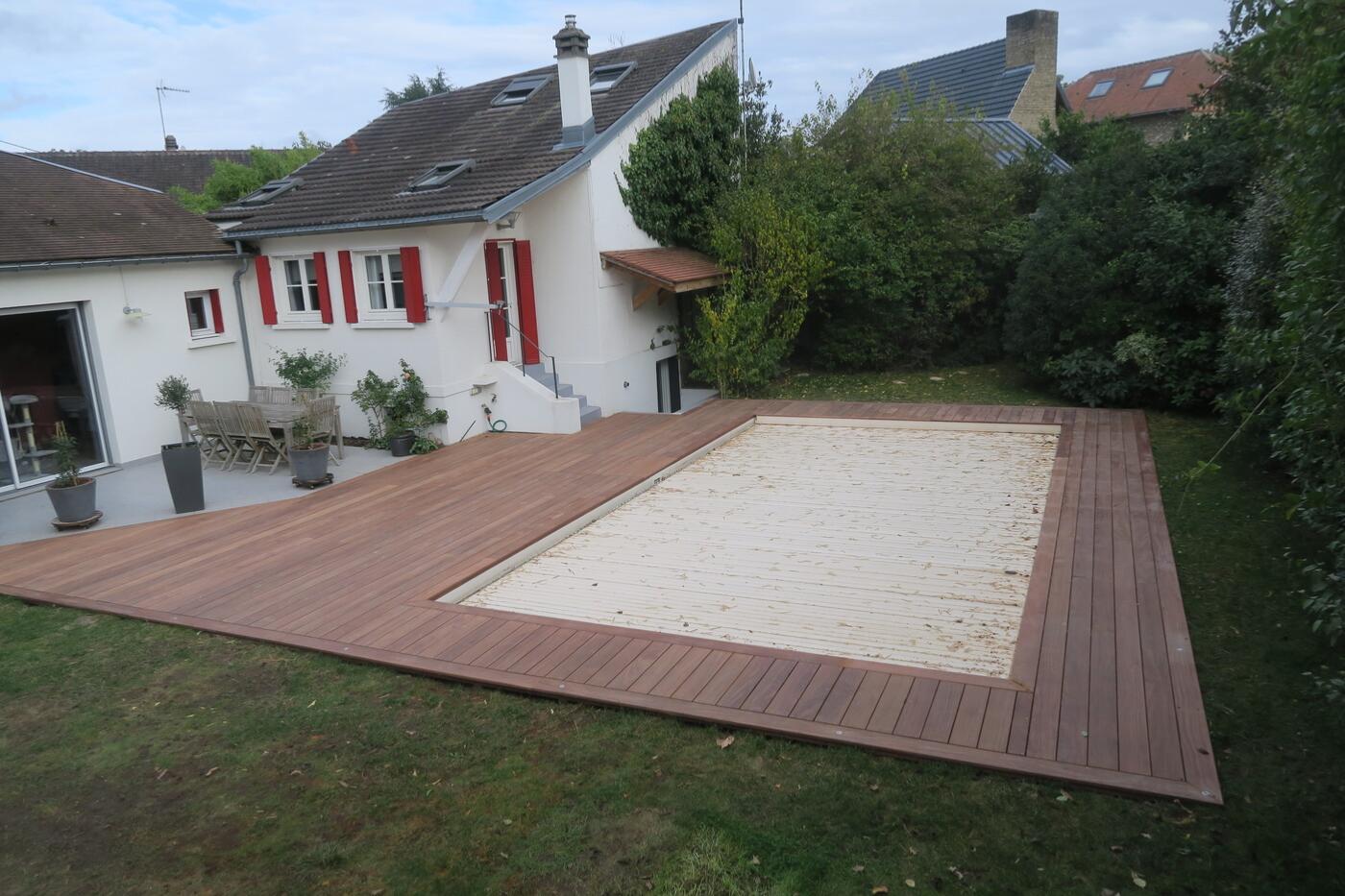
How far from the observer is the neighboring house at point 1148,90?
1246 inches

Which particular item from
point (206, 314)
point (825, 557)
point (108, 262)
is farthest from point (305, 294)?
point (825, 557)

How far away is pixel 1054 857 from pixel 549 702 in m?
2.57

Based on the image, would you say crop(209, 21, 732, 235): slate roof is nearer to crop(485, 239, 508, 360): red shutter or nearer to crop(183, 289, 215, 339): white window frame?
crop(183, 289, 215, 339): white window frame

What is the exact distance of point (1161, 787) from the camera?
374cm

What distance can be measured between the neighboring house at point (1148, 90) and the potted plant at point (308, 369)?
2861 centimetres

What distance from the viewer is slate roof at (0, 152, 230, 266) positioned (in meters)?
9.94

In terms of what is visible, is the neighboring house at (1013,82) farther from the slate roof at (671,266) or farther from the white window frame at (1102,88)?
the white window frame at (1102,88)

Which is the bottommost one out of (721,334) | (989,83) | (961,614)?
(961,614)

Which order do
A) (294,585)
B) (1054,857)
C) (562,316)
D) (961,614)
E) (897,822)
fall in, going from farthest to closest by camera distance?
(562,316) → (294,585) → (961,614) → (897,822) → (1054,857)

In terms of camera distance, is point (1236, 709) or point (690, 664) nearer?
point (1236, 709)

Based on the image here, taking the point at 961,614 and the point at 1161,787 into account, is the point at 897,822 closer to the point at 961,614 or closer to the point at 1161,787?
the point at 1161,787

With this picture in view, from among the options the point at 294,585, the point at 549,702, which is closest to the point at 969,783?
the point at 549,702

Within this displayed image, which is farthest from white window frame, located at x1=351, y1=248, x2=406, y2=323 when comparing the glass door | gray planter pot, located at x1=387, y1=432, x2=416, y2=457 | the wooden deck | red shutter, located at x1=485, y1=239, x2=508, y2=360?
the glass door

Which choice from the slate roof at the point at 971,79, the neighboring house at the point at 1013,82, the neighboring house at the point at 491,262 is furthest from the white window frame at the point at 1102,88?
the neighboring house at the point at 491,262
